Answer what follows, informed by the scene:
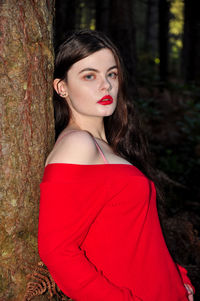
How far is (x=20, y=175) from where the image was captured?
1893mm

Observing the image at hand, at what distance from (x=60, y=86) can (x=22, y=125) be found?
523 millimetres

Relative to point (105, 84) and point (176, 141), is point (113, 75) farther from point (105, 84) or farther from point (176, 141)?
point (176, 141)

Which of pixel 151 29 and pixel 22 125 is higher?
pixel 151 29

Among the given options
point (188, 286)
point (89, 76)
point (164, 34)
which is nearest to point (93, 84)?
point (89, 76)

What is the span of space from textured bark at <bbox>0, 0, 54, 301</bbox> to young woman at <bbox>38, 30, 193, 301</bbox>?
0.17 m

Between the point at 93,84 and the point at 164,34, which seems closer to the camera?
the point at 93,84

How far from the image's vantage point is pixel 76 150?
1801mm

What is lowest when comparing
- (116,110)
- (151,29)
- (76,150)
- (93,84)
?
(76,150)

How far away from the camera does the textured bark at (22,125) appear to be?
175cm

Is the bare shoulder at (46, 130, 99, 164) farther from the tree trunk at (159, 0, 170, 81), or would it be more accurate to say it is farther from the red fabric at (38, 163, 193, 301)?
the tree trunk at (159, 0, 170, 81)

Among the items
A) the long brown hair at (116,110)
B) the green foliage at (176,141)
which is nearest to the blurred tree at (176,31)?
the green foliage at (176,141)

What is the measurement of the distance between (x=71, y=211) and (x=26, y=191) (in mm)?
381

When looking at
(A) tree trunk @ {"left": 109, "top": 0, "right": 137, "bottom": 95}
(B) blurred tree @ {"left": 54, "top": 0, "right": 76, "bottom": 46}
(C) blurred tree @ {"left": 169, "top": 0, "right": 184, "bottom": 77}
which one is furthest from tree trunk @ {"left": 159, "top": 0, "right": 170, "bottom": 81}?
(C) blurred tree @ {"left": 169, "top": 0, "right": 184, "bottom": 77}

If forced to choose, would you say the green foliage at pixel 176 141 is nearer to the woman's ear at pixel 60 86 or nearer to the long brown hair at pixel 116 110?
the long brown hair at pixel 116 110
